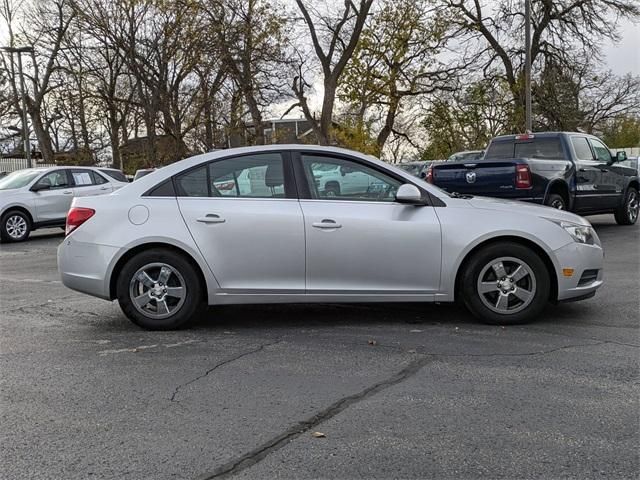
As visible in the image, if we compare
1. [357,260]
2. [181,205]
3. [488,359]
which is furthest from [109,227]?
[488,359]

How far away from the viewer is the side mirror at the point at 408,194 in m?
5.54

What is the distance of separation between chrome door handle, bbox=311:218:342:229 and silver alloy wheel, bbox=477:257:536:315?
1296 mm

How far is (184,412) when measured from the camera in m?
3.84

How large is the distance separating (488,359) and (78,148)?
4323 cm

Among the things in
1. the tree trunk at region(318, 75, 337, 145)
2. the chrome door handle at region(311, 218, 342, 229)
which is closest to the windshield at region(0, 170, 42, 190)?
the tree trunk at region(318, 75, 337, 145)

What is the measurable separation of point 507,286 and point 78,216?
371 cm

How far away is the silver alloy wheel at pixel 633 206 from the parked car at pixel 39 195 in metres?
11.8

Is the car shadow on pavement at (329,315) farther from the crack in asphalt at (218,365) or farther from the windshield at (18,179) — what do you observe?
the windshield at (18,179)

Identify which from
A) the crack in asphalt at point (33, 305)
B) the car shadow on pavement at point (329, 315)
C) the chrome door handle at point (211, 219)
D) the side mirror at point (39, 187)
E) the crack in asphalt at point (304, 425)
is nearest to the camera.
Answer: the crack in asphalt at point (304, 425)

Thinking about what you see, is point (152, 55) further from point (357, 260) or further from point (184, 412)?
point (184, 412)

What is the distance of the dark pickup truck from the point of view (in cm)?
1119

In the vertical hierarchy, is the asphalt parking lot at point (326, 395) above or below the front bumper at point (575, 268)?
below

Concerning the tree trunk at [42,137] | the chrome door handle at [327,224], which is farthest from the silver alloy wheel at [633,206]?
the tree trunk at [42,137]

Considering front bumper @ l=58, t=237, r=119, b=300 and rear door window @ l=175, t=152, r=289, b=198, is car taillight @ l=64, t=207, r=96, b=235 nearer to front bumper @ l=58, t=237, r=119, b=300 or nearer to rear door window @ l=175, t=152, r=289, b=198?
front bumper @ l=58, t=237, r=119, b=300
